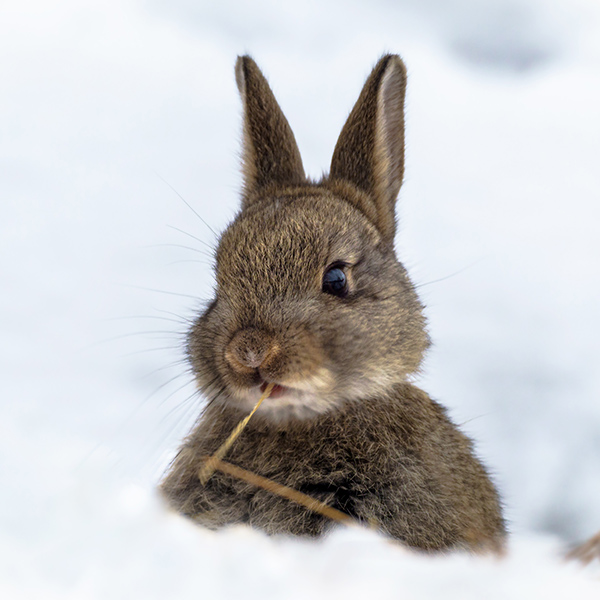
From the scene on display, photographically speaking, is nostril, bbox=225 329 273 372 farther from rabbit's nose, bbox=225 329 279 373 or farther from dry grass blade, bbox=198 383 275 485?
dry grass blade, bbox=198 383 275 485

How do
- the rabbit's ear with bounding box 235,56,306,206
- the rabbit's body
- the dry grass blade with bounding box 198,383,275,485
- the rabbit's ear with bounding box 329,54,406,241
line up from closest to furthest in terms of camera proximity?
1. the rabbit's body
2. the dry grass blade with bounding box 198,383,275,485
3. the rabbit's ear with bounding box 329,54,406,241
4. the rabbit's ear with bounding box 235,56,306,206

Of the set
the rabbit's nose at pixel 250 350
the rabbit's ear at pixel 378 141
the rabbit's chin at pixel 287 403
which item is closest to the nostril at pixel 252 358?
the rabbit's nose at pixel 250 350

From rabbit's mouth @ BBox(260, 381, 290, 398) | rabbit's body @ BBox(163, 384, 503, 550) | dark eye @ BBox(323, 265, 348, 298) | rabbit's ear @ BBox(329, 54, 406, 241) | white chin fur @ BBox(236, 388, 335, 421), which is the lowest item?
rabbit's body @ BBox(163, 384, 503, 550)

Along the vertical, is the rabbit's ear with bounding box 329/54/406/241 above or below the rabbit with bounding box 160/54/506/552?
above

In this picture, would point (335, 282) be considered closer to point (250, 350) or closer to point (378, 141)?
point (250, 350)

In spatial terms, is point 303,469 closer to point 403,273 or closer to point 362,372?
point 362,372

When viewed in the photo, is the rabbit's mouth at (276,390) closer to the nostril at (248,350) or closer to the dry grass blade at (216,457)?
the nostril at (248,350)

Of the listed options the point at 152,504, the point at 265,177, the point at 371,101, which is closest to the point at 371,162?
the point at 371,101

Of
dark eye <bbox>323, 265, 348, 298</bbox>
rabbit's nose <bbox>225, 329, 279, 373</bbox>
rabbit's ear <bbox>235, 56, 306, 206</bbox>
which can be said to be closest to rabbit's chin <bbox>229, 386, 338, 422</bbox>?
rabbit's nose <bbox>225, 329, 279, 373</bbox>
